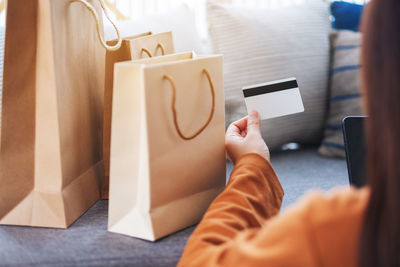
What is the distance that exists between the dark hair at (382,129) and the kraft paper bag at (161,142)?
305 millimetres

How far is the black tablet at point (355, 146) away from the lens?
2.56 ft

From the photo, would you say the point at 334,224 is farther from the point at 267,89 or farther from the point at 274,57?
the point at 274,57

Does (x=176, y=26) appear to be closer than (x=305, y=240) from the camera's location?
No

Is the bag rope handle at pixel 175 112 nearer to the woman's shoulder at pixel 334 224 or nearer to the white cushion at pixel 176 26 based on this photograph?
the woman's shoulder at pixel 334 224

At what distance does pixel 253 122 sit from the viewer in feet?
2.67

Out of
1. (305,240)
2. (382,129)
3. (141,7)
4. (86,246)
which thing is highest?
(141,7)

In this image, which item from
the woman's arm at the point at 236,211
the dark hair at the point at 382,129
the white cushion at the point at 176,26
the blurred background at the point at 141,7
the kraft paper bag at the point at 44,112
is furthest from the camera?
the blurred background at the point at 141,7

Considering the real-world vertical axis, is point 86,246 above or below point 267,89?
below

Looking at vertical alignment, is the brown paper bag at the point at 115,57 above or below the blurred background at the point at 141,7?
below

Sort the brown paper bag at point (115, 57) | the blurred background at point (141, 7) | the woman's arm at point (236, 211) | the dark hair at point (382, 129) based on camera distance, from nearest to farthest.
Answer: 1. the dark hair at point (382, 129)
2. the woman's arm at point (236, 211)
3. the brown paper bag at point (115, 57)
4. the blurred background at point (141, 7)

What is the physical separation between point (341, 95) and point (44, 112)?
0.89 m

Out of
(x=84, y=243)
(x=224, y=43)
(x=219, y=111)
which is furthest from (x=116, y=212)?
(x=224, y=43)

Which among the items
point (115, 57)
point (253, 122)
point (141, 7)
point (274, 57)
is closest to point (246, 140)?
point (253, 122)

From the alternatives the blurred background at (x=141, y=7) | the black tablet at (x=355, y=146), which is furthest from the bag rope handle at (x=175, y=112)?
the blurred background at (x=141, y=7)
